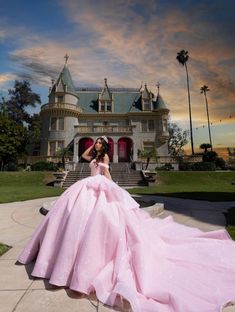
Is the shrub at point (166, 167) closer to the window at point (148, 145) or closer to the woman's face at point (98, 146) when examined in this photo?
the window at point (148, 145)

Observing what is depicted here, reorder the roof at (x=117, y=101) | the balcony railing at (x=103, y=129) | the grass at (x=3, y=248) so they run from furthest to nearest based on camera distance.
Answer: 1. the roof at (x=117, y=101)
2. the balcony railing at (x=103, y=129)
3. the grass at (x=3, y=248)

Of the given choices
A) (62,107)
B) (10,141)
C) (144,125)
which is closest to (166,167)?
(144,125)

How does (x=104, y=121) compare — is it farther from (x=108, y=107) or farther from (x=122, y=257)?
(x=122, y=257)

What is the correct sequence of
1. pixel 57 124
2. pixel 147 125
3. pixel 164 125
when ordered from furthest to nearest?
1. pixel 147 125
2. pixel 164 125
3. pixel 57 124

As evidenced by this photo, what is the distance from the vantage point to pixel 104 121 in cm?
3969

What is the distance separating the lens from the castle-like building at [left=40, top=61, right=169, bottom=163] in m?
36.5

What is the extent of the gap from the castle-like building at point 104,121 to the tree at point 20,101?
369 inches

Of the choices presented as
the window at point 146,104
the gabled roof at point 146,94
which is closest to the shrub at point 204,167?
the window at point 146,104

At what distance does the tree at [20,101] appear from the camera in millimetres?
45344

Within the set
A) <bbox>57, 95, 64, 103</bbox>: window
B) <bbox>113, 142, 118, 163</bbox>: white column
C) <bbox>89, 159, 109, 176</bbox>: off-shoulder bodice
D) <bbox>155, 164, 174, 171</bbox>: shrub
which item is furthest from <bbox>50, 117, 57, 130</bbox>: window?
<bbox>89, 159, 109, 176</bbox>: off-shoulder bodice

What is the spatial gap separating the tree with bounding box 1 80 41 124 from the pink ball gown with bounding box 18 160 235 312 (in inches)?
1830

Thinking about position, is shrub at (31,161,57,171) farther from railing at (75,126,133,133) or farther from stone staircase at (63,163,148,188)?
railing at (75,126,133,133)

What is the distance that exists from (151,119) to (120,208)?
36901 millimetres

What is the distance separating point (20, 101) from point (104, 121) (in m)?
19.2
